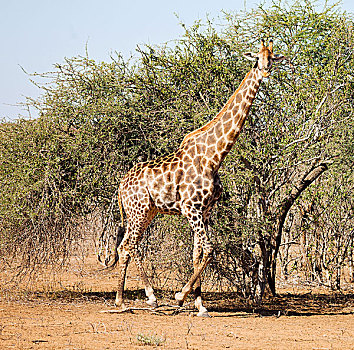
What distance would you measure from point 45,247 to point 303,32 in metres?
6.53

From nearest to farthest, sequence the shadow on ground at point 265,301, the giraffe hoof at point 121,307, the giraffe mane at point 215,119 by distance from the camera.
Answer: the giraffe mane at point 215,119, the giraffe hoof at point 121,307, the shadow on ground at point 265,301

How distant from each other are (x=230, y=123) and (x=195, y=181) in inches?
42.2

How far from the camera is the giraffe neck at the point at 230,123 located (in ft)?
28.9

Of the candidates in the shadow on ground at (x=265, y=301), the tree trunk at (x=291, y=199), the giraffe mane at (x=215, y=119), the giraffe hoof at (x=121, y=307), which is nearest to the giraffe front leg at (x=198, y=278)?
the shadow on ground at (x=265, y=301)

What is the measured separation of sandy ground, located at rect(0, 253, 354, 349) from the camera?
6770 mm

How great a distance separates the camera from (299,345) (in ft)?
22.5

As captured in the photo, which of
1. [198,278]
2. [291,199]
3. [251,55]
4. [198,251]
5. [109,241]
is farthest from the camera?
[109,241]

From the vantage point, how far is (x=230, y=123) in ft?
29.4

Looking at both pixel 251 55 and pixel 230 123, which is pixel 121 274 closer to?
pixel 230 123

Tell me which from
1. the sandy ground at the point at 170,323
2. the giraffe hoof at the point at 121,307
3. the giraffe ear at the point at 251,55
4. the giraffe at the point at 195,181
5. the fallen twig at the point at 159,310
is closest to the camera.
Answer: the sandy ground at the point at 170,323

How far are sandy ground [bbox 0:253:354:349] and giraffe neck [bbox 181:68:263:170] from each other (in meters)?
2.59

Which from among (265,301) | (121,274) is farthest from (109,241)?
(121,274)

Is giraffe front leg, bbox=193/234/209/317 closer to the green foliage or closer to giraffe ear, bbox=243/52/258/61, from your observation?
the green foliage

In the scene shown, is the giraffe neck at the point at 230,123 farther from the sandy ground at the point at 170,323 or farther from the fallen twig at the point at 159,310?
the sandy ground at the point at 170,323
